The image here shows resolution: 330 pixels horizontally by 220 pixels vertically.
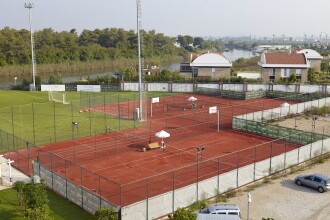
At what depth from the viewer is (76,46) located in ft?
441

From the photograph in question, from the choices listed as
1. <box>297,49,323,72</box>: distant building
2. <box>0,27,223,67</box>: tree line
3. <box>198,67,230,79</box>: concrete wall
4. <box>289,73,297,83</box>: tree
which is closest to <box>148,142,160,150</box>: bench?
<box>289,73,297,83</box>: tree

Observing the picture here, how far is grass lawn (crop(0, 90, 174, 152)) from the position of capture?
129ft

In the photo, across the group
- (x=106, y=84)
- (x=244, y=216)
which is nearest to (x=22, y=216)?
(x=244, y=216)

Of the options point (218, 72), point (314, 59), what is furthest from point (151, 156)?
point (314, 59)

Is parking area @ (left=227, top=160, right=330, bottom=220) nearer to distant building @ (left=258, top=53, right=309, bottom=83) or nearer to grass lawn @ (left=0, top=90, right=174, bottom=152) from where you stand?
grass lawn @ (left=0, top=90, right=174, bottom=152)

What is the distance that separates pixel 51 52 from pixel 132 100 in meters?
67.1

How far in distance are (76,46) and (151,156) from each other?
10849 centimetres

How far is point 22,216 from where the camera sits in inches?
851

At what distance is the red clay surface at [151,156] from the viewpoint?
86.9 ft

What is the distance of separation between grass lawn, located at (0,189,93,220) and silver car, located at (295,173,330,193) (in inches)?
542

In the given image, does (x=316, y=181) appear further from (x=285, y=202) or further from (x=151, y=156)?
(x=151, y=156)

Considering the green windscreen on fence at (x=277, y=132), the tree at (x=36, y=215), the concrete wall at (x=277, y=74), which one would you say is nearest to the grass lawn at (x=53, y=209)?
the tree at (x=36, y=215)

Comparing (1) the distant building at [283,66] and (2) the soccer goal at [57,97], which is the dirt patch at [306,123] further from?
(2) the soccer goal at [57,97]

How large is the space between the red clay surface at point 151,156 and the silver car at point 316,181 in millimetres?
4572
